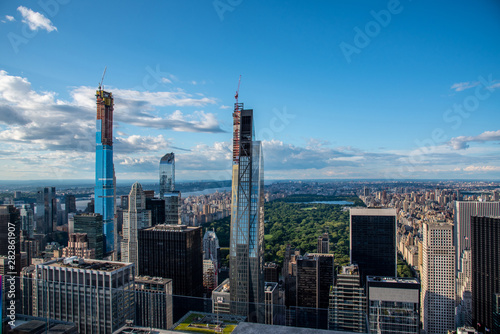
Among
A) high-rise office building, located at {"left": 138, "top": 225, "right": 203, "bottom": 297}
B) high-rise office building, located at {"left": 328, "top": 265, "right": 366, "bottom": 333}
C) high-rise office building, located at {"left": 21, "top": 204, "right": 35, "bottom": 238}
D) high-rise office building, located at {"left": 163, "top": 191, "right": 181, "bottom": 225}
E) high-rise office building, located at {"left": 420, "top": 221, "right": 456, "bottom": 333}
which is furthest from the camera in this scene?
high-rise office building, located at {"left": 163, "top": 191, "right": 181, "bottom": 225}

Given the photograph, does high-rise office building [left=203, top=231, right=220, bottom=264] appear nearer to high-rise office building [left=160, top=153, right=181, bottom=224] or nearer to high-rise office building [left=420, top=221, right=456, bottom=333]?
high-rise office building [left=160, top=153, right=181, bottom=224]

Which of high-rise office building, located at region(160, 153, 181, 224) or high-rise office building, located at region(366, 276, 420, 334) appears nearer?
high-rise office building, located at region(366, 276, 420, 334)

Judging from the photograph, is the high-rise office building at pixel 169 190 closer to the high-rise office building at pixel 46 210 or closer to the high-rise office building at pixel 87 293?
the high-rise office building at pixel 46 210

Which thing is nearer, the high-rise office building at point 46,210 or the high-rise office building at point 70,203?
the high-rise office building at point 46,210

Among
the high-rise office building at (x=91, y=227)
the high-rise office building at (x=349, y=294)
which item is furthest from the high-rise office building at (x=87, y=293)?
the high-rise office building at (x=91, y=227)

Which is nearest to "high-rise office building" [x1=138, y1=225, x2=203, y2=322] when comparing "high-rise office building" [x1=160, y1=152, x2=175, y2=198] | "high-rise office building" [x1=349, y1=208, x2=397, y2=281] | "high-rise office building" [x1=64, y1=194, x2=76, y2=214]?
Answer: "high-rise office building" [x1=349, y1=208, x2=397, y2=281]

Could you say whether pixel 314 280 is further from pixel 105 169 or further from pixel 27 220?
pixel 105 169

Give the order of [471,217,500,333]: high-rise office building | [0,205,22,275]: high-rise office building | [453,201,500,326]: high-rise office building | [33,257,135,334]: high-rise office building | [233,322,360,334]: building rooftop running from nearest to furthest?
[233,322,360,334]: building rooftop → [33,257,135,334]: high-rise office building → [0,205,22,275]: high-rise office building → [471,217,500,333]: high-rise office building → [453,201,500,326]: high-rise office building

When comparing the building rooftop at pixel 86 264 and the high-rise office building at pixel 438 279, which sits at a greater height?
the building rooftop at pixel 86 264
